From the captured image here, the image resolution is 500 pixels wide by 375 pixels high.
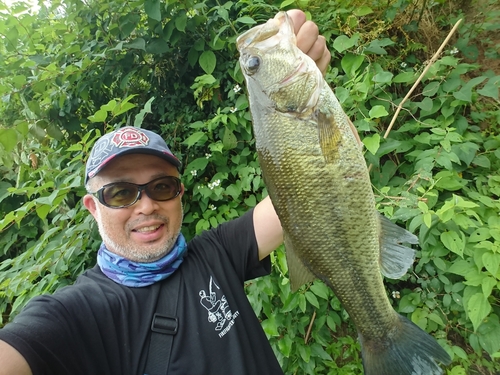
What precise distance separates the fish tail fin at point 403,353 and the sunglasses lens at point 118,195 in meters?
1.30

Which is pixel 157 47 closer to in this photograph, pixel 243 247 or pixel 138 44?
pixel 138 44

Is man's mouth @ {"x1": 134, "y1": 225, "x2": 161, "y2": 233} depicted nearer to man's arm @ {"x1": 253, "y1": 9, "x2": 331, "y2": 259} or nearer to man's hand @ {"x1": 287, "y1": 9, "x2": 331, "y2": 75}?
man's arm @ {"x1": 253, "y1": 9, "x2": 331, "y2": 259}

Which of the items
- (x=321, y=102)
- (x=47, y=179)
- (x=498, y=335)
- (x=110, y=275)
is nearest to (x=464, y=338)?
(x=498, y=335)

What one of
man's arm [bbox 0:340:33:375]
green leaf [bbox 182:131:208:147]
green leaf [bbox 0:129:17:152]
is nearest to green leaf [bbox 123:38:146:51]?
green leaf [bbox 182:131:208:147]

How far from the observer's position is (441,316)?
233cm

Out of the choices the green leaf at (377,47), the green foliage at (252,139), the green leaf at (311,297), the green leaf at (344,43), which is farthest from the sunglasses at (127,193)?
the green leaf at (377,47)

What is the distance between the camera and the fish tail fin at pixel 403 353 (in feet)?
4.31

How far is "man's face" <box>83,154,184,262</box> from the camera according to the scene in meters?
1.70

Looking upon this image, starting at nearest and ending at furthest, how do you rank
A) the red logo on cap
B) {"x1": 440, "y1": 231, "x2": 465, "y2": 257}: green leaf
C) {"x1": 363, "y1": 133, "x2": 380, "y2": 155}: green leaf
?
1. the red logo on cap
2. {"x1": 440, "y1": 231, "x2": 465, "y2": 257}: green leaf
3. {"x1": 363, "y1": 133, "x2": 380, "y2": 155}: green leaf

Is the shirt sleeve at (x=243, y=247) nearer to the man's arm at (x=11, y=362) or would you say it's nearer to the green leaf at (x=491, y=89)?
the man's arm at (x=11, y=362)

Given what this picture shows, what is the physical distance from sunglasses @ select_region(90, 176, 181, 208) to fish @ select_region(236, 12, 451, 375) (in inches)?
27.1

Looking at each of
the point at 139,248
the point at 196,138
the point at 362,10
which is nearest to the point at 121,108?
the point at 196,138

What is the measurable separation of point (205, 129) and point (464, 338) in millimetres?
2838

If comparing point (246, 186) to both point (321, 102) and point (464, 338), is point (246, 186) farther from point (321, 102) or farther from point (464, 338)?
point (464, 338)
